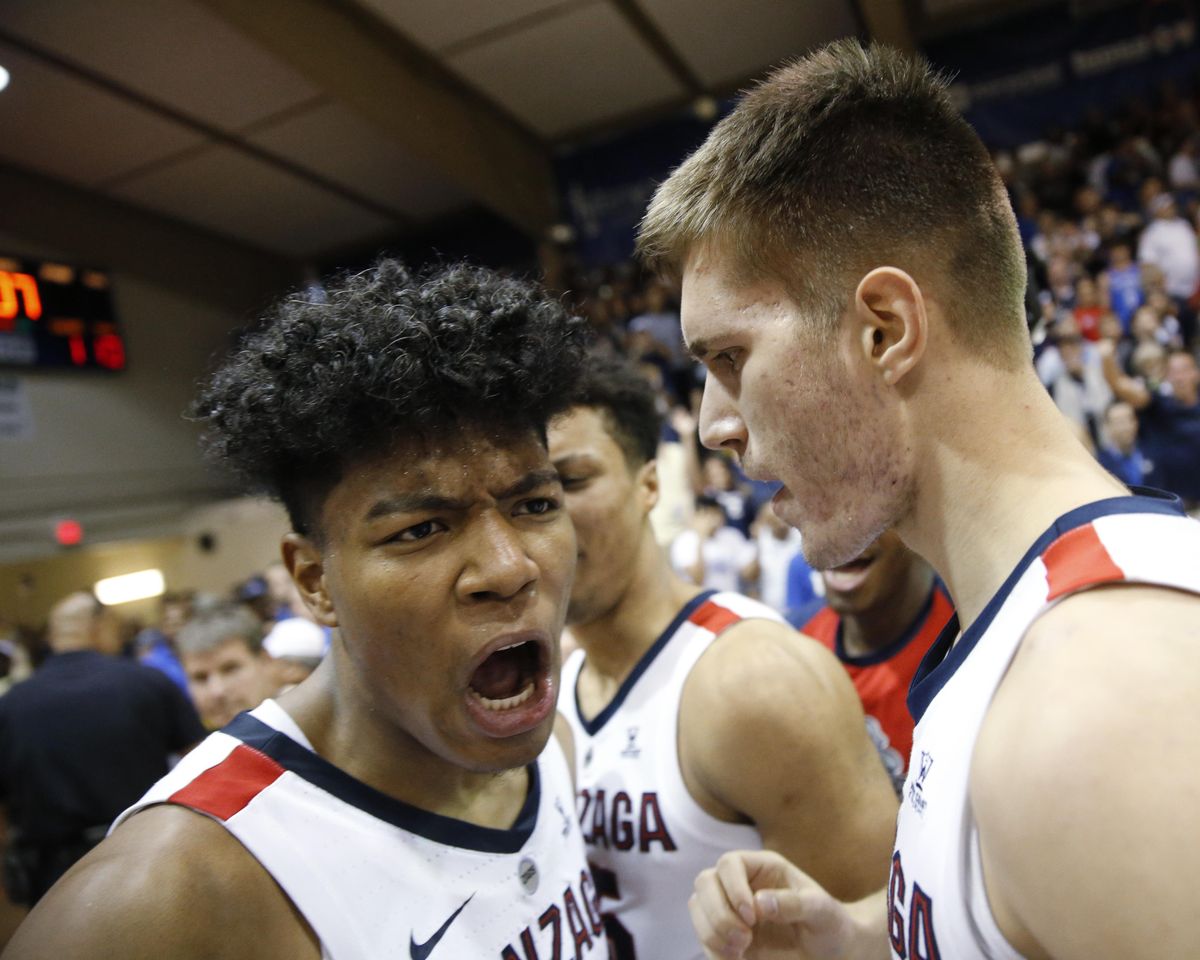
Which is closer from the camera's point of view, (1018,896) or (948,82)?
(1018,896)

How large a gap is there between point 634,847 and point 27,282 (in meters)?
10.5

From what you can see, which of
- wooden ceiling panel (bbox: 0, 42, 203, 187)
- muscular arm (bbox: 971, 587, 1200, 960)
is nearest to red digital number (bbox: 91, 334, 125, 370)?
wooden ceiling panel (bbox: 0, 42, 203, 187)

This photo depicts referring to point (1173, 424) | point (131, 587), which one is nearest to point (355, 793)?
point (1173, 424)

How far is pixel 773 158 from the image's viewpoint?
1217 mm

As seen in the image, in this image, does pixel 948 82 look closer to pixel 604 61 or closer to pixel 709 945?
pixel 709 945

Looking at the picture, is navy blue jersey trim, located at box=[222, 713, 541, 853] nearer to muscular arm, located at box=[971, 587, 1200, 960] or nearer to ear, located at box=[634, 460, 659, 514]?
muscular arm, located at box=[971, 587, 1200, 960]

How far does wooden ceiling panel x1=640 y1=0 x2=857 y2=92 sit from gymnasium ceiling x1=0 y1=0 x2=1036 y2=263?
0.02m

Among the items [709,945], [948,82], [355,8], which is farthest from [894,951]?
[355,8]

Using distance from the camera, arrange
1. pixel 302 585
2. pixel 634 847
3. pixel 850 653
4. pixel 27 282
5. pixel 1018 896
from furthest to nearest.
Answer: pixel 27 282, pixel 850 653, pixel 634 847, pixel 302 585, pixel 1018 896

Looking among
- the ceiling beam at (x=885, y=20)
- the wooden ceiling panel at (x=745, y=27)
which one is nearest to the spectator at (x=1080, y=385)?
the ceiling beam at (x=885, y=20)

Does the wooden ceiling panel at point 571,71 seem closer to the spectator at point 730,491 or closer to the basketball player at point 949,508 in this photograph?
the spectator at point 730,491

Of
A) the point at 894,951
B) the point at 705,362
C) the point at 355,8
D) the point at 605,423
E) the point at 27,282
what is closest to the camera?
the point at 894,951

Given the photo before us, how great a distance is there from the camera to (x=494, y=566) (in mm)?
1409

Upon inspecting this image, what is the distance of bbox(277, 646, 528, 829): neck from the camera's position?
1.48 m
